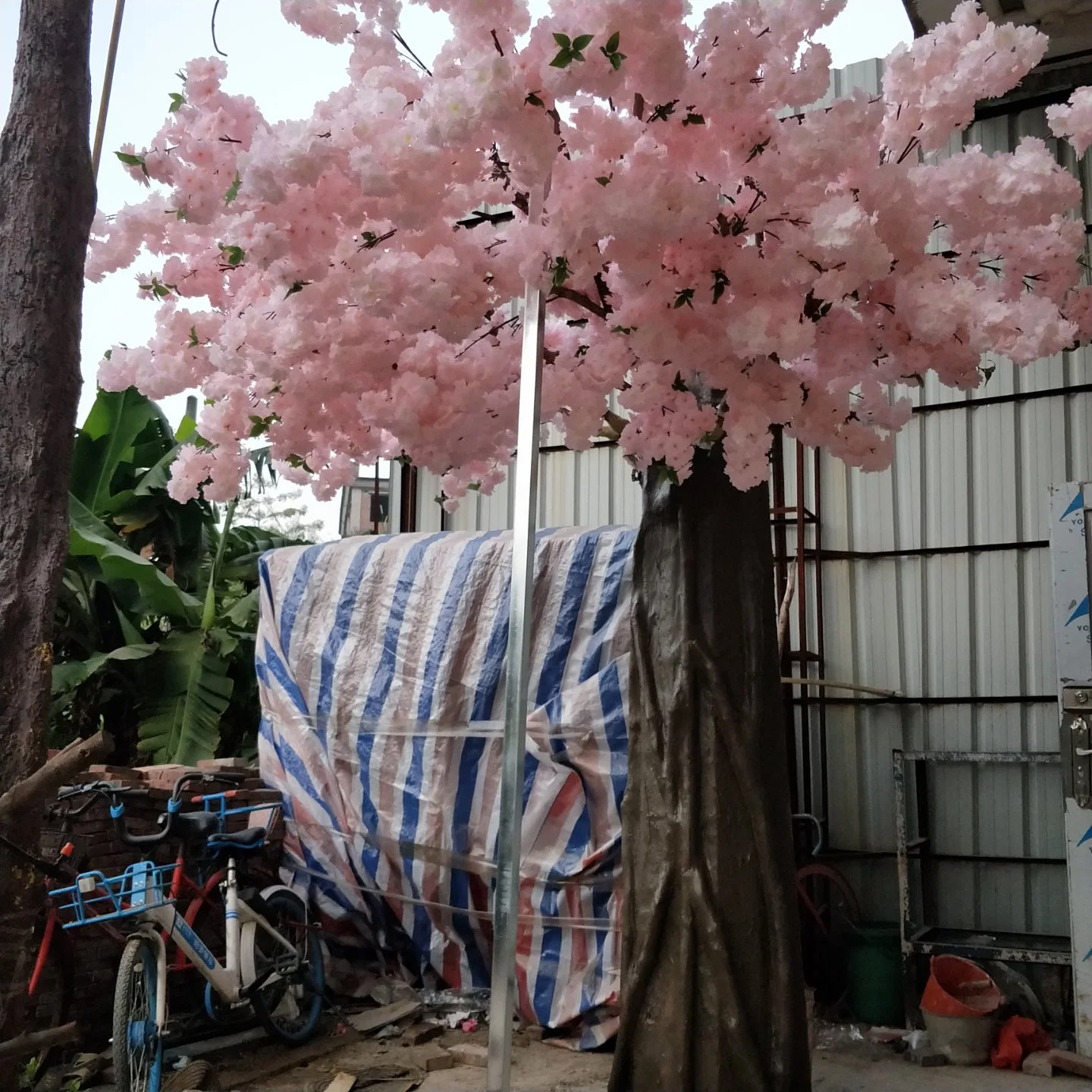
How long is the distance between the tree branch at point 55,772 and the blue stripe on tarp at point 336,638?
410 cm

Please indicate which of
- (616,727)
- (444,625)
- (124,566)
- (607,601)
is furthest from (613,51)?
(124,566)

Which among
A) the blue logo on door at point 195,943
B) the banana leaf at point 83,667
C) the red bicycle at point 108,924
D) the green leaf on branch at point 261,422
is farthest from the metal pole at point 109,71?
the banana leaf at point 83,667

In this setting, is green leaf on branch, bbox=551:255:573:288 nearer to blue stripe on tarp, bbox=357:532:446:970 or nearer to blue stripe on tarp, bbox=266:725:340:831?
blue stripe on tarp, bbox=357:532:446:970

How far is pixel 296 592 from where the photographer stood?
6.21 metres

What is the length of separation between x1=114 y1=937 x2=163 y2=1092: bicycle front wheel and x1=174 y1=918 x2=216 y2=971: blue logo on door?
272mm

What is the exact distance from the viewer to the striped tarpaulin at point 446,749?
5188 millimetres

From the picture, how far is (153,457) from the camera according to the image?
8.06 m

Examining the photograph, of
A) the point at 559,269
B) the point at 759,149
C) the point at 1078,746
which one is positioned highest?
the point at 759,149

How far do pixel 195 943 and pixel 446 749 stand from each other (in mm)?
1479

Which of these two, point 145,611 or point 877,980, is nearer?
point 877,980

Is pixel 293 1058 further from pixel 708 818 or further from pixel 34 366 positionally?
pixel 34 366

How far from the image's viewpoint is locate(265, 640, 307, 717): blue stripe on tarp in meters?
6.11

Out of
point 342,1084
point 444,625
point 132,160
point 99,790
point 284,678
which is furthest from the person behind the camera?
point 284,678

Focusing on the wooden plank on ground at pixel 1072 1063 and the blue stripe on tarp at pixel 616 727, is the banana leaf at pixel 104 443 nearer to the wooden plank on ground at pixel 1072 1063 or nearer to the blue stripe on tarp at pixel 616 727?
the blue stripe on tarp at pixel 616 727
